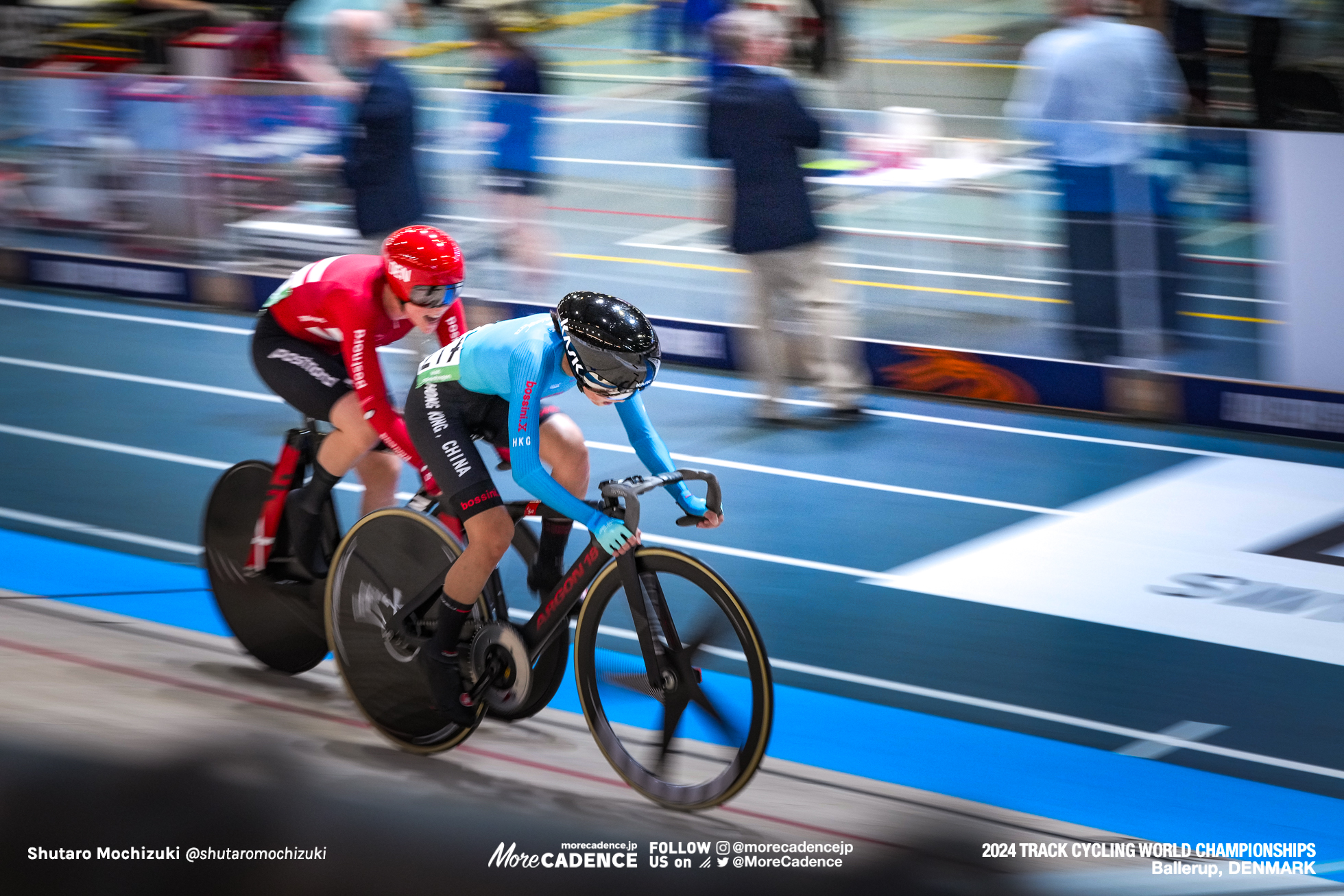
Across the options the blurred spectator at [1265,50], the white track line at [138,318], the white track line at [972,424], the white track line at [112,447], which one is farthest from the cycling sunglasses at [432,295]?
the blurred spectator at [1265,50]

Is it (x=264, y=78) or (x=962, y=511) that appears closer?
(x=962, y=511)

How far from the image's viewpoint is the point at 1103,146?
830 cm

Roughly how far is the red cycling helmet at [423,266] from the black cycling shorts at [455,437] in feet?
1.13

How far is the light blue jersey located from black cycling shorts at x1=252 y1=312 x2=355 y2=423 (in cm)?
72

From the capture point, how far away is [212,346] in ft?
34.5

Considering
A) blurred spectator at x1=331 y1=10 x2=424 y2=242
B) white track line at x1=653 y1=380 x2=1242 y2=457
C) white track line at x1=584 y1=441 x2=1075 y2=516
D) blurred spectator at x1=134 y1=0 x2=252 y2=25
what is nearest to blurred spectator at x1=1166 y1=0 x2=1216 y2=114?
white track line at x1=653 y1=380 x2=1242 y2=457

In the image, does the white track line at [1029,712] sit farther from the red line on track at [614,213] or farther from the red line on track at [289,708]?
the red line on track at [614,213]

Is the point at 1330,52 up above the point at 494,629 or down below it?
above

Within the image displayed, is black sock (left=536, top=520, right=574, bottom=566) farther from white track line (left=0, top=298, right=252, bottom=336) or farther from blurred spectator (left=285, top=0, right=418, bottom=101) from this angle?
blurred spectator (left=285, top=0, right=418, bottom=101)

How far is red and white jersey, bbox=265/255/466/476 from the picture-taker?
4.42m

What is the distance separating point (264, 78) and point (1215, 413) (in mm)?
8051

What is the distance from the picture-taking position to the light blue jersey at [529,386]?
3842 mm

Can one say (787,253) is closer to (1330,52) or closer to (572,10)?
(1330,52)

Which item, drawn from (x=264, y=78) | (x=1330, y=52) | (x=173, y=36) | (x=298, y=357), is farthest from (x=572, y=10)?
(x=298, y=357)
